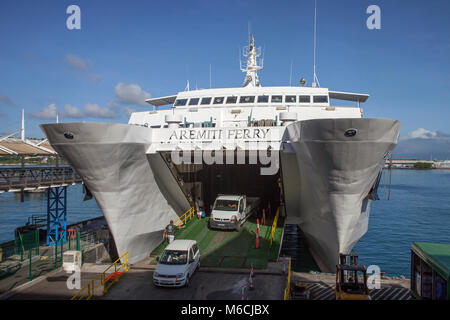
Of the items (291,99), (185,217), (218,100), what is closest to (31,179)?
(185,217)

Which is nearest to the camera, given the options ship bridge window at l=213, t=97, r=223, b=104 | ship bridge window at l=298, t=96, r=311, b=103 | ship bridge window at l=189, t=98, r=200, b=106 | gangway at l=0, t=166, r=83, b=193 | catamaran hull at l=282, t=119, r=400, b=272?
catamaran hull at l=282, t=119, r=400, b=272

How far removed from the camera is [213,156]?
15.6 m

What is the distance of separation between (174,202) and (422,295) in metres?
12.2

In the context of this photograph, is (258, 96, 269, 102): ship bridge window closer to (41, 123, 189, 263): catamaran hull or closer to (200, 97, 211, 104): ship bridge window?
(200, 97, 211, 104): ship bridge window

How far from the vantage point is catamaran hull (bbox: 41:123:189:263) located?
39.7 ft

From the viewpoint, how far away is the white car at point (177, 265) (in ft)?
33.9

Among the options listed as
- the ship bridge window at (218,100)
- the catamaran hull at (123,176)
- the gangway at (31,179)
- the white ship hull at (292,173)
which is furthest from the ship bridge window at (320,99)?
the gangway at (31,179)

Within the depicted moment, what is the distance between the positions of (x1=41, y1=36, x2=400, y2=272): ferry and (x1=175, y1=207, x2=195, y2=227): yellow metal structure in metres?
0.29

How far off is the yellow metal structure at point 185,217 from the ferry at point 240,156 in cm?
29

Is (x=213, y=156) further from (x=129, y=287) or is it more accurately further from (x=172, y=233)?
(x=129, y=287)

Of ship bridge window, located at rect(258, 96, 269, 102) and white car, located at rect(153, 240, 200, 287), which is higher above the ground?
ship bridge window, located at rect(258, 96, 269, 102)

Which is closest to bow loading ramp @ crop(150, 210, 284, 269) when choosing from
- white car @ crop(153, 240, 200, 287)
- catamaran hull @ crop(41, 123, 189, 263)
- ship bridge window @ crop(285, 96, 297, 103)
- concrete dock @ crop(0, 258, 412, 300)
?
concrete dock @ crop(0, 258, 412, 300)

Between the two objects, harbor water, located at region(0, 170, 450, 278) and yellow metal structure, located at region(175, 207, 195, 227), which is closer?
yellow metal structure, located at region(175, 207, 195, 227)
